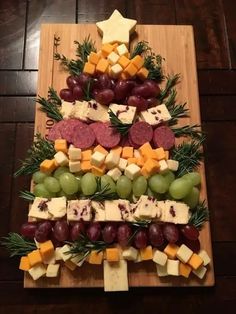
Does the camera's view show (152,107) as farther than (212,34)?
No

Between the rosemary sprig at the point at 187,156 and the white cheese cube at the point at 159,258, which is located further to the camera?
the rosemary sprig at the point at 187,156

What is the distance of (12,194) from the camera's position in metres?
1.15

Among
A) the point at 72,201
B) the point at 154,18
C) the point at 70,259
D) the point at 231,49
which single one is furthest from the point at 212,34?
the point at 70,259

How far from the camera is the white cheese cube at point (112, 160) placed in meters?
1.03

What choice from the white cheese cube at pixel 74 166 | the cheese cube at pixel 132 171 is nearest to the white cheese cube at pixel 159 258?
the cheese cube at pixel 132 171

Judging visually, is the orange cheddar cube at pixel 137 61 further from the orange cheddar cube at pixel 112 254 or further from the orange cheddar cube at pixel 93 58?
the orange cheddar cube at pixel 112 254

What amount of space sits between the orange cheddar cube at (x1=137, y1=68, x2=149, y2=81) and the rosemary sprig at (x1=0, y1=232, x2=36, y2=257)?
587 mm

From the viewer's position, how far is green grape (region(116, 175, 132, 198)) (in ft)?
3.31

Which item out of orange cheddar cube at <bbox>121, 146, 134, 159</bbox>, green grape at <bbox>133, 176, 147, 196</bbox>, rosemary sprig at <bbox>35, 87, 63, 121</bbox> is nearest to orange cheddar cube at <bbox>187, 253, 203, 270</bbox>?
green grape at <bbox>133, 176, 147, 196</bbox>

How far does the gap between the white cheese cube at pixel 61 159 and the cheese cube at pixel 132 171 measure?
0.56 ft

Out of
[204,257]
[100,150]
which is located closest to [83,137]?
[100,150]

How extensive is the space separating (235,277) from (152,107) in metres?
0.56

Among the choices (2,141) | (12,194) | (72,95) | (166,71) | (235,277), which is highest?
(166,71)

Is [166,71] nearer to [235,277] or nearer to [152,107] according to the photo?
[152,107]
